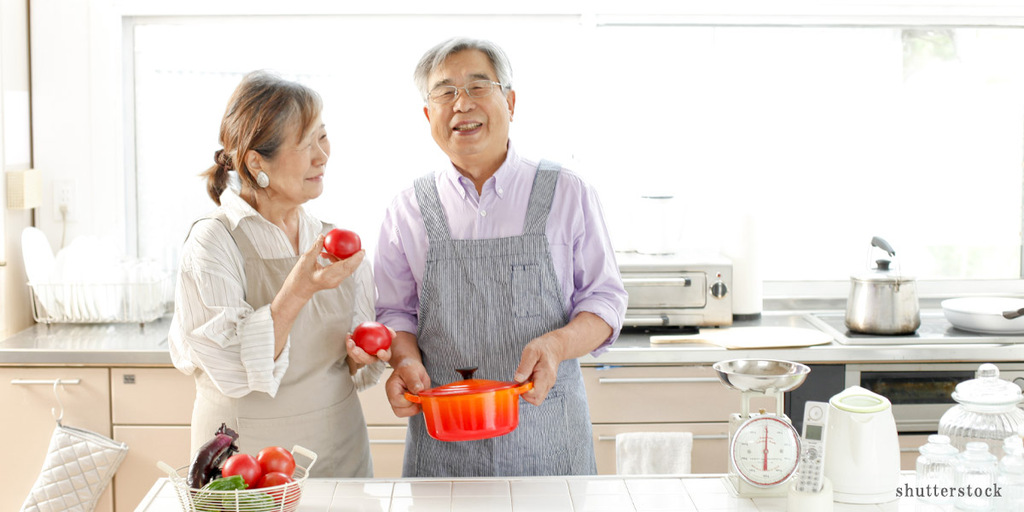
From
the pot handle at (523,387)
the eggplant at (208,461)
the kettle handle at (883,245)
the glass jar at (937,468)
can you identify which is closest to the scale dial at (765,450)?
the glass jar at (937,468)

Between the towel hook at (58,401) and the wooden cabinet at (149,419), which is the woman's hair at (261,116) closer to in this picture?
the wooden cabinet at (149,419)

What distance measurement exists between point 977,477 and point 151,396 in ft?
7.16

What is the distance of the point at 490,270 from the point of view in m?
2.01

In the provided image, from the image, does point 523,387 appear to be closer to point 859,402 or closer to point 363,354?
point 363,354

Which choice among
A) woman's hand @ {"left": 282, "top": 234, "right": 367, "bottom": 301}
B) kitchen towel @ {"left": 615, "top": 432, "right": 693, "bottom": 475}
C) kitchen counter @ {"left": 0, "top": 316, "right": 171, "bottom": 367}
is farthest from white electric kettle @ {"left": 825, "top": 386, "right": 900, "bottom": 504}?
kitchen counter @ {"left": 0, "top": 316, "right": 171, "bottom": 367}

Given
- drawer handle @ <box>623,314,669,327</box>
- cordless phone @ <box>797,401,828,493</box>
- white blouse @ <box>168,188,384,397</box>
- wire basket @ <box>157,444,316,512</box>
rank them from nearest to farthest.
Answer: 1. wire basket @ <box>157,444,316,512</box>
2. cordless phone @ <box>797,401,828,493</box>
3. white blouse @ <box>168,188,384,397</box>
4. drawer handle @ <box>623,314,669,327</box>

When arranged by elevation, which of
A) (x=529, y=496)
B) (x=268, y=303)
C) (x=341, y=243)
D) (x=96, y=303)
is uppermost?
(x=341, y=243)

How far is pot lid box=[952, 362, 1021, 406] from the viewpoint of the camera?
154 centimetres

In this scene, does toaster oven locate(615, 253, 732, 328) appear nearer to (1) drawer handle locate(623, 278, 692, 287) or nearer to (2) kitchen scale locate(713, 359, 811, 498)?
(1) drawer handle locate(623, 278, 692, 287)

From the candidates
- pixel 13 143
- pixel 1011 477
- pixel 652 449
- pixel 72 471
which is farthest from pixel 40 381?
pixel 1011 477

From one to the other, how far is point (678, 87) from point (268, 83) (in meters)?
1.93

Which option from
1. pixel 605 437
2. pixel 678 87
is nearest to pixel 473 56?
pixel 605 437

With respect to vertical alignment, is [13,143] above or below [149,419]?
above

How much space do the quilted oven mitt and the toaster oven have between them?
1.60 m
